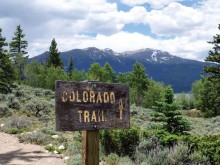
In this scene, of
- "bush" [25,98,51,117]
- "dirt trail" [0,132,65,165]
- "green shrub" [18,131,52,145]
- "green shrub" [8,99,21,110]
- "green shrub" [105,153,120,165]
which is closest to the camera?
"green shrub" [105,153,120,165]

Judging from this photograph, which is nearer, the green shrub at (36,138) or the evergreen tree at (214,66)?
the green shrub at (36,138)

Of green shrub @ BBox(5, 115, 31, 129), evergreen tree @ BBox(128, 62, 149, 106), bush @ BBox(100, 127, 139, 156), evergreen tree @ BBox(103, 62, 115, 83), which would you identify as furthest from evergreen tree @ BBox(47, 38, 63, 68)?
bush @ BBox(100, 127, 139, 156)

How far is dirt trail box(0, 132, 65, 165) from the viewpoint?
1034 centimetres

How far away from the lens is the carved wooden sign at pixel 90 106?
169 inches

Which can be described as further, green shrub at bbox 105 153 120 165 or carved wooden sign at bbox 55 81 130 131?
green shrub at bbox 105 153 120 165

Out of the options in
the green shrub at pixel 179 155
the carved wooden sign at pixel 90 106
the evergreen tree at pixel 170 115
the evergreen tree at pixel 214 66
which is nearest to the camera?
the carved wooden sign at pixel 90 106

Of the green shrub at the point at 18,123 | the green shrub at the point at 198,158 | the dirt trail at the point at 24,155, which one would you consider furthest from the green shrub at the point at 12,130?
the green shrub at the point at 198,158

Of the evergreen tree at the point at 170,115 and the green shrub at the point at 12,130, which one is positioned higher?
the evergreen tree at the point at 170,115

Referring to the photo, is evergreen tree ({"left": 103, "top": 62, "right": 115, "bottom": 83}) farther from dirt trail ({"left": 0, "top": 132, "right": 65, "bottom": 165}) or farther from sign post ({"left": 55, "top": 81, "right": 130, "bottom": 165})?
sign post ({"left": 55, "top": 81, "right": 130, "bottom": 165})

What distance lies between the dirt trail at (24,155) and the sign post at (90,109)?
6.08 m

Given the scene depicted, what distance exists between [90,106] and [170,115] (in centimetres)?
1142

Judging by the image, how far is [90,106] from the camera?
14.6 feet

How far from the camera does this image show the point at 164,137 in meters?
9.90

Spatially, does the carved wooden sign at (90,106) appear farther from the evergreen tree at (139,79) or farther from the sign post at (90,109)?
the evergreen tree at (139,79)
